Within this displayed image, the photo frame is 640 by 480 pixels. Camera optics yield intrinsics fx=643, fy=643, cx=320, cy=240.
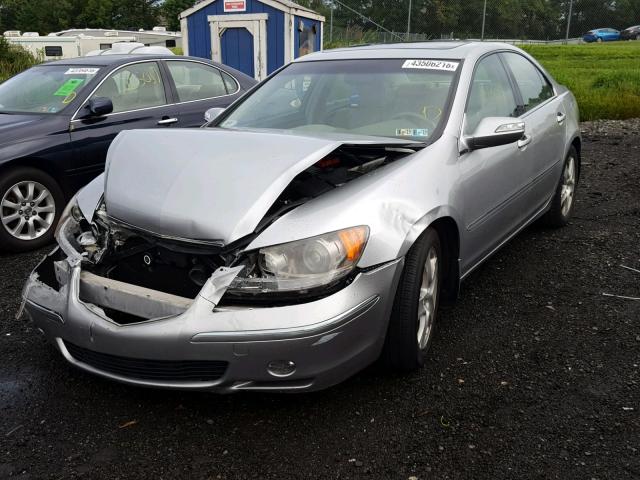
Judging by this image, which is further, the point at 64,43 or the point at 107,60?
the point at 64,43

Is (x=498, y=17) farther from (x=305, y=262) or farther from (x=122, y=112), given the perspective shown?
(x=305, y=262)

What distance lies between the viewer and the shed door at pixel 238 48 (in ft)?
41.8

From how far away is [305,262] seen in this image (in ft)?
8.36

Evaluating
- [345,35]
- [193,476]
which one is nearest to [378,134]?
[193,476]

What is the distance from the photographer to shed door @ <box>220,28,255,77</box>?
12.7 meters

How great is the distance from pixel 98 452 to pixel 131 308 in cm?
57

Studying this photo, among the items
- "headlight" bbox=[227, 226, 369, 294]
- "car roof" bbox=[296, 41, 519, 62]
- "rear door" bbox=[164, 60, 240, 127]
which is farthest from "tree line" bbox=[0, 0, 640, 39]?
"headlight" bbox=[227, 226, 369, 294]

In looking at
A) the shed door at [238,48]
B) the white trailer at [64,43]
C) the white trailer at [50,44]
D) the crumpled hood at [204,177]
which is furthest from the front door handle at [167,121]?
the white trailer at [64,43]

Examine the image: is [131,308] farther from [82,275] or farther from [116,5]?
[116,5]

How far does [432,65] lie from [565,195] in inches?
81.5

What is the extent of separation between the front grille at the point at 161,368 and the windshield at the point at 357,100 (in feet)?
5.54

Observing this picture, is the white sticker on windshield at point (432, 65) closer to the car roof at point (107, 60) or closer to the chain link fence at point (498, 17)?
the car roof at point (107, 60)

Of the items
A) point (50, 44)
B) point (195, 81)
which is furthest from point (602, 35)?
point (195, 81)

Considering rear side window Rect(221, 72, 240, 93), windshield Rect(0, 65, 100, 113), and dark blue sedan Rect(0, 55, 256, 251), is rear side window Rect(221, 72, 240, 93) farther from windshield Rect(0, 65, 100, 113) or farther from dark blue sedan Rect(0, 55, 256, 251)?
windshield Rect(0, 65, 100, 113)
